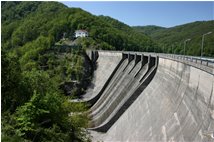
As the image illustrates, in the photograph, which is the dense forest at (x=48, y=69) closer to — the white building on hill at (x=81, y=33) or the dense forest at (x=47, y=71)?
the dense forest at (x=47, y=71)

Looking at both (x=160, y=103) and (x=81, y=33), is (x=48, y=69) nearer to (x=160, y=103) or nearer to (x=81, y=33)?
(x=81, y=33)

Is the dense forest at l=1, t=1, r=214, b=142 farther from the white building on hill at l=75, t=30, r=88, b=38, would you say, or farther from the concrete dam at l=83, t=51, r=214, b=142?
the concrete dam at l=83, t=51, r=214, b=142

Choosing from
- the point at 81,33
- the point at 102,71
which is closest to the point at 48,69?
the point at 102,71

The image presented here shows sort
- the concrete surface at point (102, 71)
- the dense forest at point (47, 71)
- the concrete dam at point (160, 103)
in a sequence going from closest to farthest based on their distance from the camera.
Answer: the concrete dam at point (160, 103) < the dense forest at point (47, 71) < the concrete surface at point (102, 71)

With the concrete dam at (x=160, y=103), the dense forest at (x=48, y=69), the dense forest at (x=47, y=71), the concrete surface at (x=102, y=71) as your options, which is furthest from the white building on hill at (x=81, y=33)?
the concrete dam at (x=160, y=103)

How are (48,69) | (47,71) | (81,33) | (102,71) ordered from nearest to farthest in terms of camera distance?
(102,71)
(47,71)
(48,69)
(81,33)

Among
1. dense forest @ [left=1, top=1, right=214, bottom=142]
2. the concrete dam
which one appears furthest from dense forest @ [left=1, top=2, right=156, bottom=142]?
the concrete dam

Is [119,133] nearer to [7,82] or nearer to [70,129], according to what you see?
[70,129]
